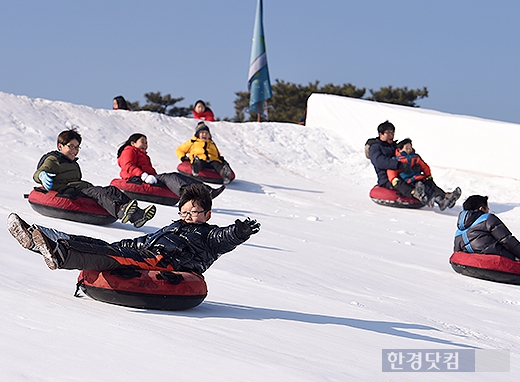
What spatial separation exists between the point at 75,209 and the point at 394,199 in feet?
20.5

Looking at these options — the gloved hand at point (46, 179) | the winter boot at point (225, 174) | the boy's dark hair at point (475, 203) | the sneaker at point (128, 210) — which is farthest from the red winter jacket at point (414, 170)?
the gloved hand at point (46, 179)

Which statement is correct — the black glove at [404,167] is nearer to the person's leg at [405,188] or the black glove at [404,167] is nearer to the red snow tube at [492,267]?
the person's leg at [405,188]

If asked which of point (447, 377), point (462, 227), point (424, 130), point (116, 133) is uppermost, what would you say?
point (424, 130)

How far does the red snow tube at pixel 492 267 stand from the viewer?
7430mm

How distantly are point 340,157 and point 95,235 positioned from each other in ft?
33.4

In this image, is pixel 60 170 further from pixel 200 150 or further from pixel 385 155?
pixel 385 155

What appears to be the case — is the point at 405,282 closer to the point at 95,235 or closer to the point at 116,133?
the point at 95,235

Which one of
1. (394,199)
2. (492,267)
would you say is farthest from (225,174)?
(492,267)

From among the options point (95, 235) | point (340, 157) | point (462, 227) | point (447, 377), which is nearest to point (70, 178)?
point (95, 235)

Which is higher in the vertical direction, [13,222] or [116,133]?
[116,133]

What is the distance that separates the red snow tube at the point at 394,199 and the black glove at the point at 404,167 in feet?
1.24

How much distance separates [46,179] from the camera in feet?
24.7

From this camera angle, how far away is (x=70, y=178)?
770 centimetres

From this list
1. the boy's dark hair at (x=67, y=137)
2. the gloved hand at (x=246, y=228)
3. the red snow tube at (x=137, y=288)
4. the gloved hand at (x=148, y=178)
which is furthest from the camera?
the gloved hand at (x=148, y=178)
